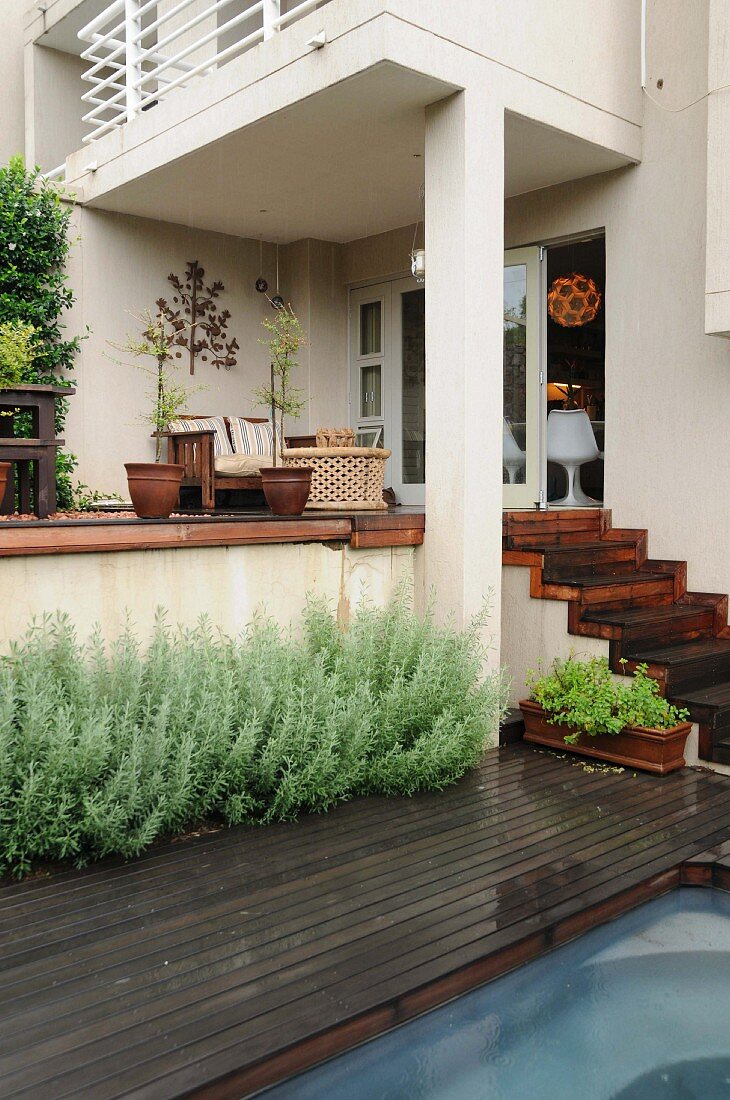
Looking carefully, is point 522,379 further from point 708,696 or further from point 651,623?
point 708,696

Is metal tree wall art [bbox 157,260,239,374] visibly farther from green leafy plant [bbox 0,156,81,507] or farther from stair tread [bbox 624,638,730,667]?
stair tread [bbox 624,638,730,667]

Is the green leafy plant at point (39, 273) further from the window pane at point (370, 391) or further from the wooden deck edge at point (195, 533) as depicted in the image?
the wooden deck edge at point (195, 533)

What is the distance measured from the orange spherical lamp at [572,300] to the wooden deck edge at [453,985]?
4.31 meters

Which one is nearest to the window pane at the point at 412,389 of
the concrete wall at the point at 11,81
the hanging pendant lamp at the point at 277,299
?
the hanging pendant lamp at the point at 277,299

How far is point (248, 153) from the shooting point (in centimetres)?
576

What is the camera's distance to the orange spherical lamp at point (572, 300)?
6.70 metres

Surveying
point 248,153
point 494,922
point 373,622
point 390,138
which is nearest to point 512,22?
point 390,138

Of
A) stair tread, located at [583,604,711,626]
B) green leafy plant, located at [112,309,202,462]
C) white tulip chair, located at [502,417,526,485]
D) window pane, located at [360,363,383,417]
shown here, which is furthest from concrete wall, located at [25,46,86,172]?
stair tread, located at [583,604,711,626]

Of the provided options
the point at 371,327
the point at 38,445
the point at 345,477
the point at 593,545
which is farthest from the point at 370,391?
the point at 38,445

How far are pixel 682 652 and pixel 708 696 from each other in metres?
0.38

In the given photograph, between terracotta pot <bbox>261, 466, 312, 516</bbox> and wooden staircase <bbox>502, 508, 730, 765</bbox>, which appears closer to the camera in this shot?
wooden staircase <bbox>502, 508, 730, 765</bbox>

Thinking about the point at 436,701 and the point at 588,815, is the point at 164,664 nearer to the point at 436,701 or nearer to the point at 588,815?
the point at 436,701

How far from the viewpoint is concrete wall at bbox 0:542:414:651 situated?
373 cm

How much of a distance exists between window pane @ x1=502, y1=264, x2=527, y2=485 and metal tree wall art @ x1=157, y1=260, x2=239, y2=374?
2493 mm
